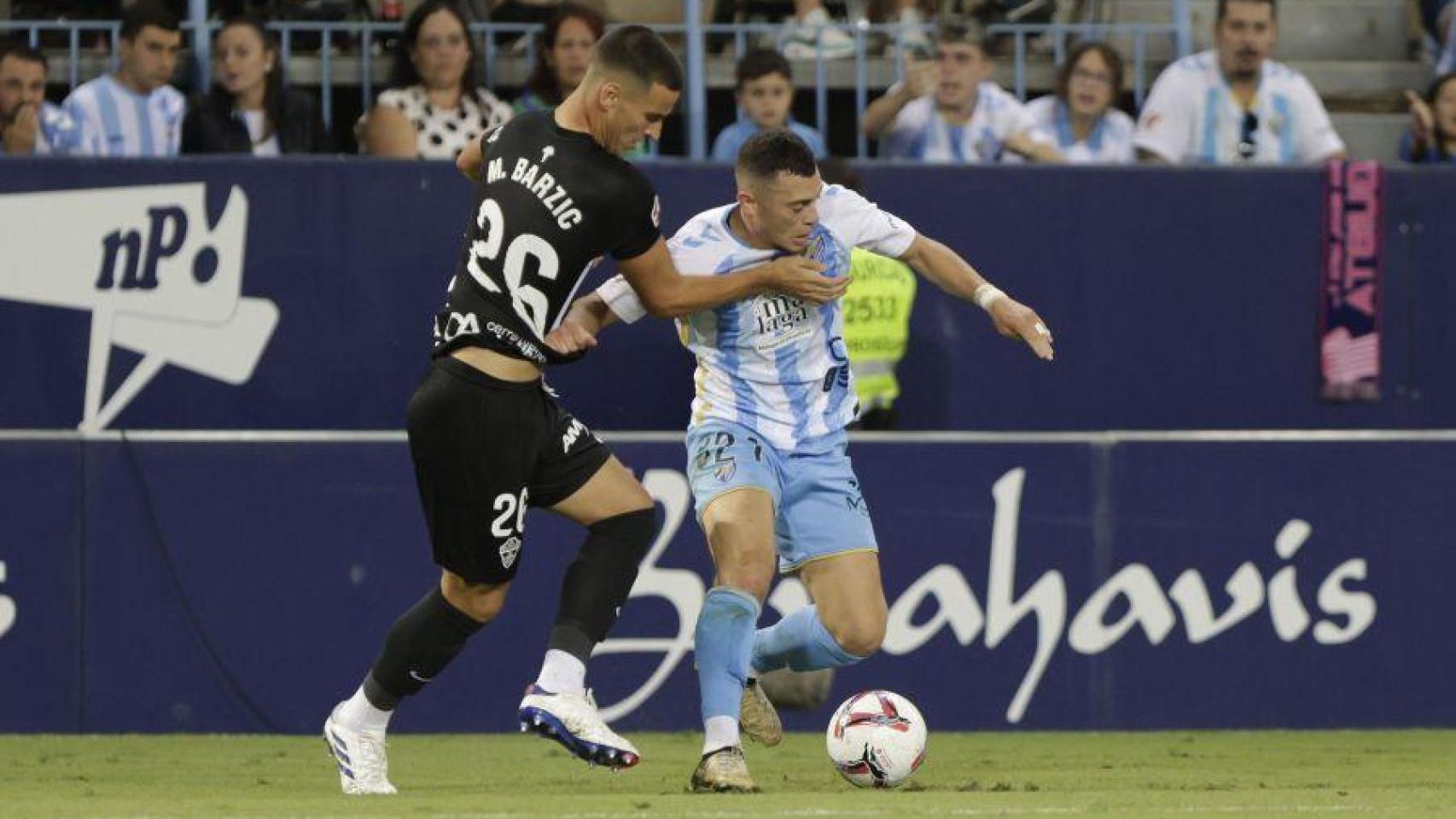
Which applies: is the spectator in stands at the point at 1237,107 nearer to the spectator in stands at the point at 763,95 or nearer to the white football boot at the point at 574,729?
the spectator in stands at the point at 763,95

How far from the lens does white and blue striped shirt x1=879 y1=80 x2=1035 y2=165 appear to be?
40.4 feet

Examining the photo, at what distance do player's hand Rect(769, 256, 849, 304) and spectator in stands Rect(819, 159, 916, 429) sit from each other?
3.34m

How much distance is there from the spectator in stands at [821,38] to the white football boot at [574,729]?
590 centimetres

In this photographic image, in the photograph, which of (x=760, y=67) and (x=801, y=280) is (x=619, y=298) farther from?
(x=760, y=67)

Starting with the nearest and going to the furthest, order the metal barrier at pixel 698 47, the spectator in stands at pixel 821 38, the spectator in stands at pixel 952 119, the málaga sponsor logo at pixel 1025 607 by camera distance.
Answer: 1. the málaga sponsor logo at pixel 1025 607
2. the metal barrier at pixel 698 47
3. the spectator in stands at pixel 952 119
4. the spectator in stands at pixel 821 38

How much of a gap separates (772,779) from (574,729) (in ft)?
5.32

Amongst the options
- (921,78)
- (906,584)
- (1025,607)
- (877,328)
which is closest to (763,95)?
(921,78)

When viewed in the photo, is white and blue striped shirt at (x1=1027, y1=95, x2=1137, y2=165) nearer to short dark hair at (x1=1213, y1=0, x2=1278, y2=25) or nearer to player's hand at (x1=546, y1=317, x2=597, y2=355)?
short dark hair at (x1=1213, y1=0, x2=1278, y2=25)

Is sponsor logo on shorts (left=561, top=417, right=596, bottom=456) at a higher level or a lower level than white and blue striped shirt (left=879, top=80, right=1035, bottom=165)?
lower

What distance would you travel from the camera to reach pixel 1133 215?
12102 millimetres

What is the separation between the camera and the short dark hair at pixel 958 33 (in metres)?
12.2

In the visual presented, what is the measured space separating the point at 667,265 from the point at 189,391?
4.42 metres

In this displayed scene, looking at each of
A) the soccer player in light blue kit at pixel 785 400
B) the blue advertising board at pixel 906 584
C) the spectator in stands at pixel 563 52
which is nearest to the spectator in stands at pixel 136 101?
the spectator in stands at pixel 563 52

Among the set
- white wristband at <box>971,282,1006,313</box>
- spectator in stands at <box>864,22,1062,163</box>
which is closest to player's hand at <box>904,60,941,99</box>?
spectator in stands at <box>864,22,1062,163</box>
